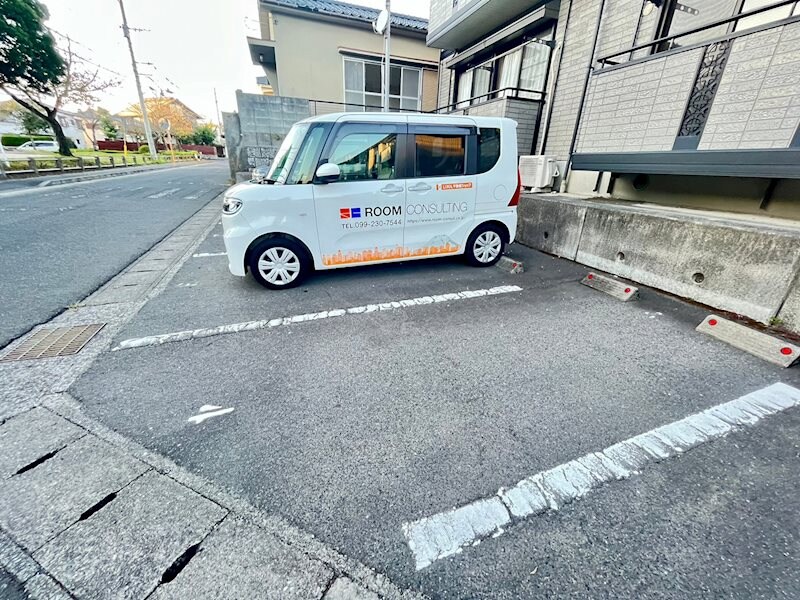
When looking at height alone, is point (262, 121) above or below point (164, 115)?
below

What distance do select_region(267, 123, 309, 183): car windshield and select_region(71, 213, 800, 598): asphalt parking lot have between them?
4.82 ft

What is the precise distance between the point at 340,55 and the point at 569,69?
9.02 metres

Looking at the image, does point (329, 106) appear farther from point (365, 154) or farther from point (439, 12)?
point (365, 154)

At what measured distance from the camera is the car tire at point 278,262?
3.81 meters

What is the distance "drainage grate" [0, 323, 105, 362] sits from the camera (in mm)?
2674

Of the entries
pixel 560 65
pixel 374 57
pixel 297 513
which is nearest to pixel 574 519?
pixel 297 513

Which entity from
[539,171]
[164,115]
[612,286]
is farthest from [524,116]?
[164,115]

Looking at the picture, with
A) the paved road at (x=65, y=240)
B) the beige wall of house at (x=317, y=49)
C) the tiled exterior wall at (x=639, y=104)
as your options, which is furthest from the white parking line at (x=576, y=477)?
the beige wall of house at (x=317, y=49)

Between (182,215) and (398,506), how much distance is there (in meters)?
9.43

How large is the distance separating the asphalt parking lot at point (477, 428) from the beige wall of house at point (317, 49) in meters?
11.7

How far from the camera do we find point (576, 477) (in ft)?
5.68

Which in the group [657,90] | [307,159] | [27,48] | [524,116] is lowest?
[307,159]

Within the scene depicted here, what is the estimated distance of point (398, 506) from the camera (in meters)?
1.57

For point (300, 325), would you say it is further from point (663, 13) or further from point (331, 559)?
point (663, 13)
